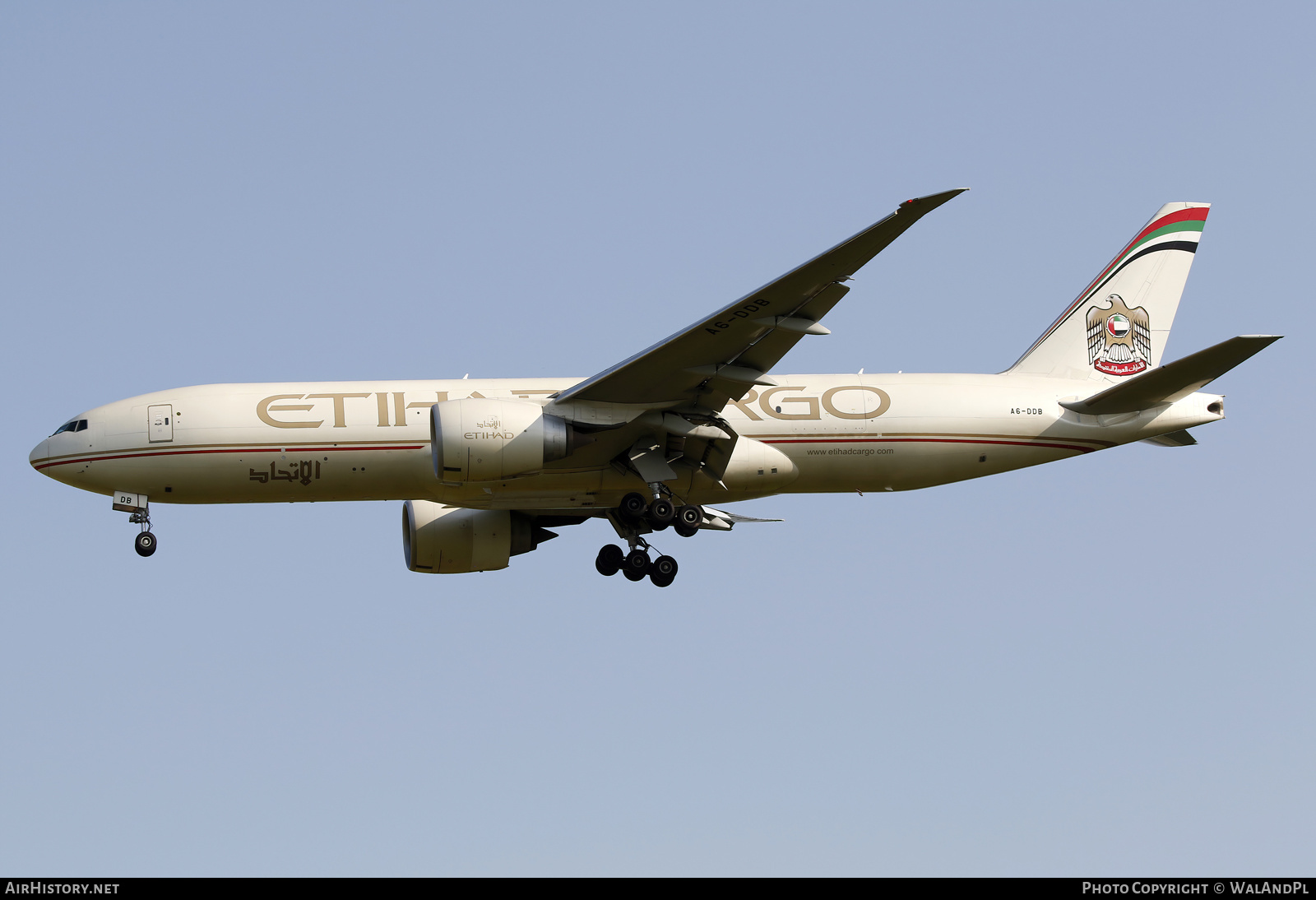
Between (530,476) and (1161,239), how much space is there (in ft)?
53.0

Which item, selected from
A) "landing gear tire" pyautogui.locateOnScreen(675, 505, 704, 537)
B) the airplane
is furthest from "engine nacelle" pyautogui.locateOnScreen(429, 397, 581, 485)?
"landing gear tire" pyautogui.locateOnScreen(675, 505, 704, 537)

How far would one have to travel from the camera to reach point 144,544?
27.9 metres

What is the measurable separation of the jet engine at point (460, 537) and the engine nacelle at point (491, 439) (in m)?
5.04

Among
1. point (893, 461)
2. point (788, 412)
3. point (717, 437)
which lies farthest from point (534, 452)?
point (893, 461)

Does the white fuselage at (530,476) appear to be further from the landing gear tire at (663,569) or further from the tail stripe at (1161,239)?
the tail stripe at (1161,239)

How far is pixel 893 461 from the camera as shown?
2869 centimetres

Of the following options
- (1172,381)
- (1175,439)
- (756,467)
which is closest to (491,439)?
(756,467)

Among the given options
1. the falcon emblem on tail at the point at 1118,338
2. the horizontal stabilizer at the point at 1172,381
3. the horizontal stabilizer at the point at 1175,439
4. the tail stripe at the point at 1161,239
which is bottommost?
the horizontal stabilizer at the point at 1175,439

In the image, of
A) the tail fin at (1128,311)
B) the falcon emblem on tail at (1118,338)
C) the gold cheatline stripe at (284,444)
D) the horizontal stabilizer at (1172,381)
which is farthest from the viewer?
the falcon emblem on tail at (1118,338)

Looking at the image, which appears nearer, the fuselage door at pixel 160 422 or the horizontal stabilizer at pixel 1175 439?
the fuselage door at pixel 160 422

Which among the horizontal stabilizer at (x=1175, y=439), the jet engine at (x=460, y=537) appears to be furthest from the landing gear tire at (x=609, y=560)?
the horizontal stabilizer at (x=1175, y=439)

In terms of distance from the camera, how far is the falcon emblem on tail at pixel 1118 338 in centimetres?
3198

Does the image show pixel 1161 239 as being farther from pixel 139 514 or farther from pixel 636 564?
pixel 139 514
